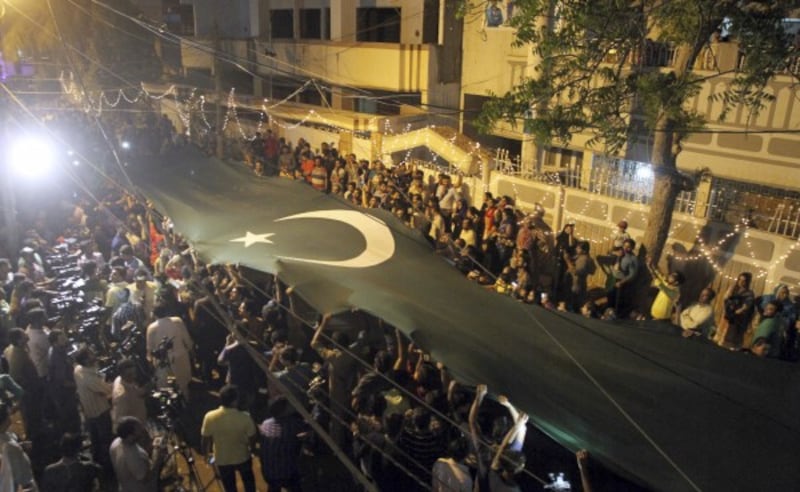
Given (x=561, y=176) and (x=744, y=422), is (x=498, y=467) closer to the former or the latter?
(x=744, y=422)

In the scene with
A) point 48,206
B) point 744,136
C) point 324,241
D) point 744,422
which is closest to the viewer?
point 744,422

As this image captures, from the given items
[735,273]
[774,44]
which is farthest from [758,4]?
[735,273]

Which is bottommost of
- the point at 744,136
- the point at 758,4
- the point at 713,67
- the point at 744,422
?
the point at 744,422

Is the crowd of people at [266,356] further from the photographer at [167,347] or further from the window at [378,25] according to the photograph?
the window at [378,25]

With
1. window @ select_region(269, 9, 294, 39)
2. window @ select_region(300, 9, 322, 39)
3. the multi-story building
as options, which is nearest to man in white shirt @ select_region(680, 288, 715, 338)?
the multi-story building

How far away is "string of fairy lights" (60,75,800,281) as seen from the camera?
10.5 metres

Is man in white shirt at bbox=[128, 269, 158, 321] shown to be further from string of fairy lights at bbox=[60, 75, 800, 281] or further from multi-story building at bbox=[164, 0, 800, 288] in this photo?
multi-story building at bbox=[164, 0, 800, 288]

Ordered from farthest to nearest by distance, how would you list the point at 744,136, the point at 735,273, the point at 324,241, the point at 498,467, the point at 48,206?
the point at 48,206 < the point at 744,136 < the point at 735,273 < the point at 324,241 < the point at 498,467

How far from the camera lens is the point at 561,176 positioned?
1318 centimetres

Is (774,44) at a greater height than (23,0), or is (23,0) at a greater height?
(23,0)

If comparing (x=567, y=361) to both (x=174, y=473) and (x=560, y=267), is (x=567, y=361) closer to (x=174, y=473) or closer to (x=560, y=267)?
(x=174, y=473)

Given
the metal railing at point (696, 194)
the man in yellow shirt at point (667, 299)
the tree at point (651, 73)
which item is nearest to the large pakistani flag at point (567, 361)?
the man in yellow shirt at point (667, 299)

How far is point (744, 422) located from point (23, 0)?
28.9m

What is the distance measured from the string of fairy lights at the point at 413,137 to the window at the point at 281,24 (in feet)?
14.7
